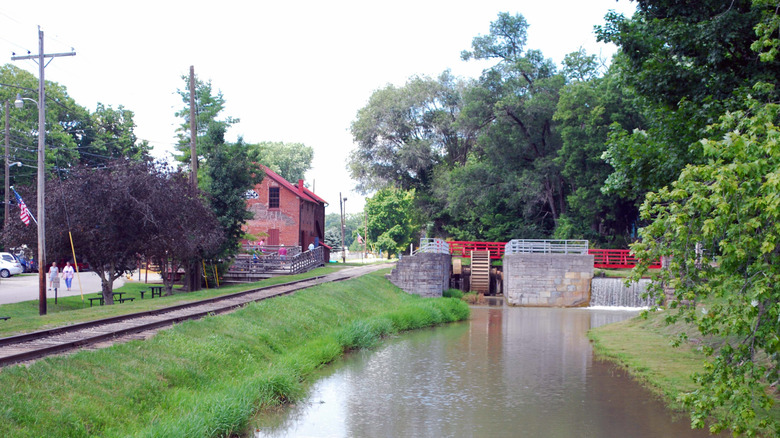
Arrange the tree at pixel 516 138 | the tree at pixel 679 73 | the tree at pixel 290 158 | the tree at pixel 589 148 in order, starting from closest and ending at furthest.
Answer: the tree at pixel 679 73 → the tree at pixel 589 148 → the tree at pixel 516 138 → the tree at pixel 290 158

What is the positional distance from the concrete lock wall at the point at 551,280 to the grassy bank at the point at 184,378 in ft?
63.6

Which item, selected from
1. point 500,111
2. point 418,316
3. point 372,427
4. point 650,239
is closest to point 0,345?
point 372,427

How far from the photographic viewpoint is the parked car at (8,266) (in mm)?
40438

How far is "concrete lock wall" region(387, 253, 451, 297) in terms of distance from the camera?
36500mm

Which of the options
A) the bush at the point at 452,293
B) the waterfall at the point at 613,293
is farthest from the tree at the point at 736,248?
the waterfall at the point at 613,293

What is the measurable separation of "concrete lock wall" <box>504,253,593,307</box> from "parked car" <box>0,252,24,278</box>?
3151 centimetres

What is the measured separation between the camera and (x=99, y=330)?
1410 cm

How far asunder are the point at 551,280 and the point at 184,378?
101 ft

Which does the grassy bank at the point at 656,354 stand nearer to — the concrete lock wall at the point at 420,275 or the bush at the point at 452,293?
the concrete lock wall at the point at 420,275

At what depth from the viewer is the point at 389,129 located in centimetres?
6088

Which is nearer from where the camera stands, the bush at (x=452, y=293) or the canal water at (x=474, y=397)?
the canal water at (x=474, y=397)

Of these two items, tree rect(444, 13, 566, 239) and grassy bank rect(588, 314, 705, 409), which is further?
tree rect(444, 13, 566, 239)

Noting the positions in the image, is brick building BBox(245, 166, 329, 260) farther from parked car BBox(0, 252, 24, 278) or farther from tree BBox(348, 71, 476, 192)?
parked car BBox(0, 252, 24, 278)

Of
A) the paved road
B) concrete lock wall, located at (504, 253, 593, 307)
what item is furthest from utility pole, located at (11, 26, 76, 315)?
concrete lock wall, located at (504, 253, 593, 307)
